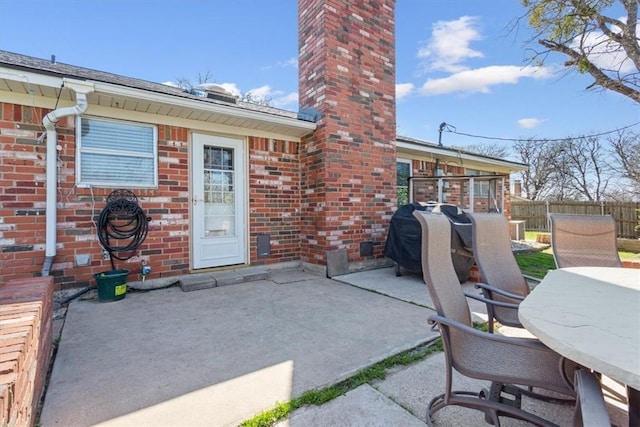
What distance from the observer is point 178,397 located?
196cm

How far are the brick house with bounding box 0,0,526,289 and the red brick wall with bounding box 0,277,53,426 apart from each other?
6.68ft

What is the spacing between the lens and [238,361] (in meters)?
2.43

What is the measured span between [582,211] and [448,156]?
9.10 m

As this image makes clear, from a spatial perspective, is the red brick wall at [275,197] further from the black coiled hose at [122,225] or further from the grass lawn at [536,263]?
the grass lawn at [536,263]

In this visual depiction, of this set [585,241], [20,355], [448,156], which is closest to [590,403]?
[20,355]

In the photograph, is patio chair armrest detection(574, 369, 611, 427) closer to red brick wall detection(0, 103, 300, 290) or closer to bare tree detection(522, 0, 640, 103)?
red brick wall detection(0, 103, 300, 290)

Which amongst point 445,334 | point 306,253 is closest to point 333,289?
point 306,253

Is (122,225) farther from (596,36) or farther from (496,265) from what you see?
(596,36)

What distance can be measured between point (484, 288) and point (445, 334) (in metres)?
0.80

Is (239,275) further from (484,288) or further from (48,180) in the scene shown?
(484,288)

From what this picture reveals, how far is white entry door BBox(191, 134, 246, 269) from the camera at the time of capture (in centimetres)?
511

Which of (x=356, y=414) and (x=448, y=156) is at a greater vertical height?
(x=448, y=156)

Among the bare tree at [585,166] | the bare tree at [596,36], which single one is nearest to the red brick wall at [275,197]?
the bare tree at [596,36]

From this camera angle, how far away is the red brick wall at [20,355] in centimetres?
109
